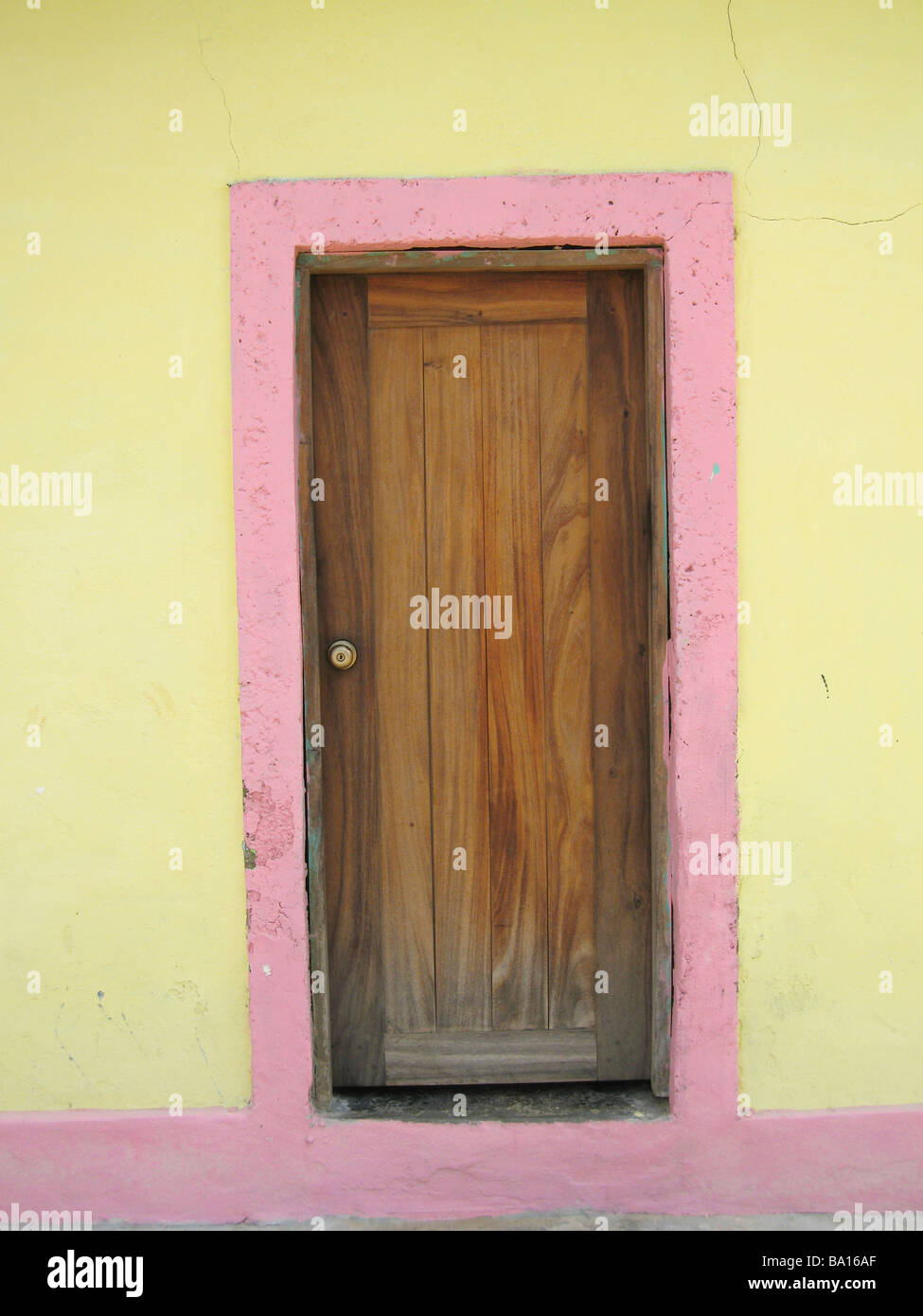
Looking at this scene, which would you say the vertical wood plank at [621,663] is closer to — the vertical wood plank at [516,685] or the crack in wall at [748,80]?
the vertical wood plank at [516,685]

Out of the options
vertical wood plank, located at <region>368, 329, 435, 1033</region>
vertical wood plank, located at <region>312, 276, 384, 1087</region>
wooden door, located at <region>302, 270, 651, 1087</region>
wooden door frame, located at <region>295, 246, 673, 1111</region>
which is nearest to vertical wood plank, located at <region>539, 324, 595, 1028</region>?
wooden door, located at <region>302, 270, 651, 1087</region>

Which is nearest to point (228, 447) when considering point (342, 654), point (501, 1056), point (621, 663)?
point (342, 654)

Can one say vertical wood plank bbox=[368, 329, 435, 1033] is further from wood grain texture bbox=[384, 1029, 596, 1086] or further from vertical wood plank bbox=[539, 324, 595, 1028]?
vertical wood plank bbox=[539, 324, 595, 1028]

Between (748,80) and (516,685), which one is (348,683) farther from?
(748,80)

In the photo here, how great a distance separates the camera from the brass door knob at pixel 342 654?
2.51 meters

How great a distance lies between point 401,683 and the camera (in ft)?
8.41

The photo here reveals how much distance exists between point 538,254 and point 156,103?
997mm

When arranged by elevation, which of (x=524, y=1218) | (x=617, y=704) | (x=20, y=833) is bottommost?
(x=524, y=1218)

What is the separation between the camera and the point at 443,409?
251 cm

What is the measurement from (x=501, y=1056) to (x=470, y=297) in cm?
200

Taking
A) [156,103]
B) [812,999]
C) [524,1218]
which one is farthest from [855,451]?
[524,1218]

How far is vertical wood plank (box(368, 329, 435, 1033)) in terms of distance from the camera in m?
2.51

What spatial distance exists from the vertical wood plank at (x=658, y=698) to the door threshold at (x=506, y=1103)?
0.08m

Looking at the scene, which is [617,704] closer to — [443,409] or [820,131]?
[443,409]
